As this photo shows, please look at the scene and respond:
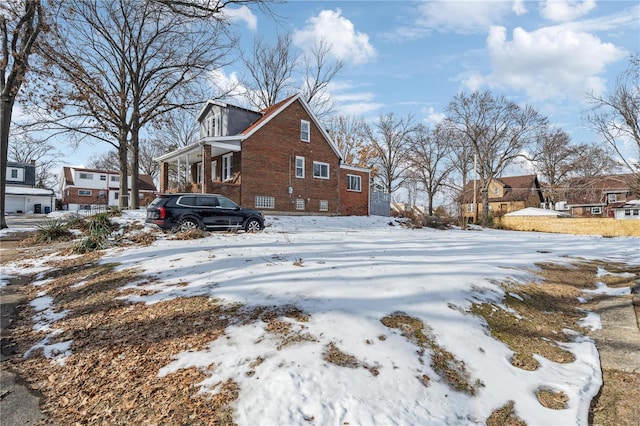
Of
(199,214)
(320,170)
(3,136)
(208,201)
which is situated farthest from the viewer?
(320,170)

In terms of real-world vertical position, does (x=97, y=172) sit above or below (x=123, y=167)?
above

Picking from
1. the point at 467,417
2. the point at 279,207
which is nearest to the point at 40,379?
the point at 467,417

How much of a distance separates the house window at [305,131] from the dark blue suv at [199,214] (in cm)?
1149

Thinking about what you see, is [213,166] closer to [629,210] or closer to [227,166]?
[227,166]

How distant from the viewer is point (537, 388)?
3266mm

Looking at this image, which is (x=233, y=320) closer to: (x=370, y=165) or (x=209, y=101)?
(x=209, y=101)

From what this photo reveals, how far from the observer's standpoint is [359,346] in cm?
347

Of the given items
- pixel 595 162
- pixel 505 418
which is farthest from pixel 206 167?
pixel 595 162

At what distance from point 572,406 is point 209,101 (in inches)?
928

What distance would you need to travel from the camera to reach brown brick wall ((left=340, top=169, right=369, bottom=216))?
84.9 feet

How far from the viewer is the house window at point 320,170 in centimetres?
2386

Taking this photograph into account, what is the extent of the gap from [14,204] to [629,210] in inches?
3026

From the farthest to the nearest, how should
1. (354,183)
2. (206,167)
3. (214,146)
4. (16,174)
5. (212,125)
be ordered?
(16,174)
(354,183)
(212,125)
(214,146)
(206,167)

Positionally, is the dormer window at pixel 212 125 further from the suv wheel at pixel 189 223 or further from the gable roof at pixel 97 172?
the gable roof at pixel 97 172
